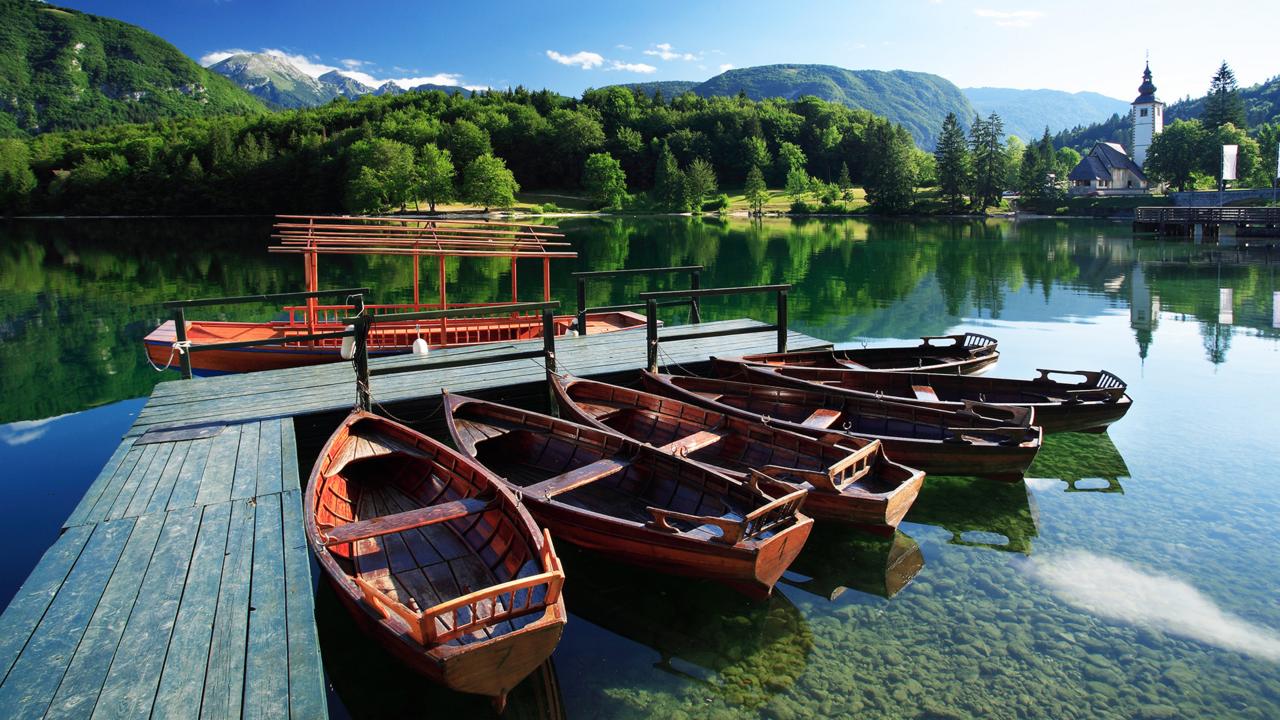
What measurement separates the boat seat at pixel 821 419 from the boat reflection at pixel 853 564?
63.6 inches

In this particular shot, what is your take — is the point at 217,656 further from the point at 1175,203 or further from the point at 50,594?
the point at 1175,203

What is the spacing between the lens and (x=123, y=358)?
2031 cm

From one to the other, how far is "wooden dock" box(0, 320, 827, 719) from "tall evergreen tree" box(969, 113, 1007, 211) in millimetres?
98933

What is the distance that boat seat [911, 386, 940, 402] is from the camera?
468 inches

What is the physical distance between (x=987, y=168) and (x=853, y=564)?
324 feet

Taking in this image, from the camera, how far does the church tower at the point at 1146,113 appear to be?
113125mm

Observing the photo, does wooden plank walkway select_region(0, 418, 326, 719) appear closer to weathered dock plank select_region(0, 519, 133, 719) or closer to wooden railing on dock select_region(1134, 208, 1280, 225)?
weathered dock plank select_region(0, 519, 133, 719)

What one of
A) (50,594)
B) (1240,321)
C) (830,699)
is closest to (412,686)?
(50,594)

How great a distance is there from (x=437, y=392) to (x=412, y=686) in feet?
18.6

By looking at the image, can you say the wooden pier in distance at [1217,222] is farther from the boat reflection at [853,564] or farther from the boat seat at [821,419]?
the boat reflection at [853,564]

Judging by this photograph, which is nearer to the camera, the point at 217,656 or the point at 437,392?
the point at 217,656

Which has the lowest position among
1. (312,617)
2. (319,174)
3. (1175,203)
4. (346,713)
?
(346,713)

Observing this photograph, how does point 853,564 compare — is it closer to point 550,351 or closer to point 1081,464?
point 550,351

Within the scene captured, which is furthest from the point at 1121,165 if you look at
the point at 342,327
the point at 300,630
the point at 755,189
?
the point at 300,630
